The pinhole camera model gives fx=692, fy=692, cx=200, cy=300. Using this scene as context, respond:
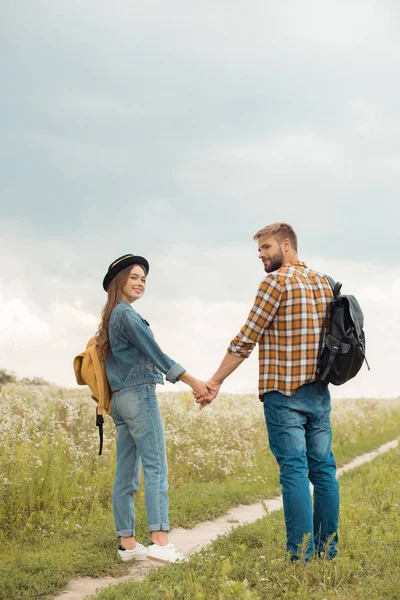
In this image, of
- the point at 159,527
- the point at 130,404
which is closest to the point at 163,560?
the point at 159,527

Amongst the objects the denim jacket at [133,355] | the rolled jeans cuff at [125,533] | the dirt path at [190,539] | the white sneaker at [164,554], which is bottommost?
the dirt path at [190,539]

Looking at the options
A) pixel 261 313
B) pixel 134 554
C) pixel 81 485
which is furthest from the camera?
pixel 81 485

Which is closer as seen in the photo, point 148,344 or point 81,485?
point 148,344

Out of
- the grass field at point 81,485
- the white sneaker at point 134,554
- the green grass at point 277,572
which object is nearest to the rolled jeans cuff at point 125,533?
the white sneaker at point 134,554

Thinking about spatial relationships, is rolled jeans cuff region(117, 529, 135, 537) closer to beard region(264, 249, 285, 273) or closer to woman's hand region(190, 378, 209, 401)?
woman's hand region(190, 378, 209, 401)

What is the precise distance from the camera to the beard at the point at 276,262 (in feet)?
19.2

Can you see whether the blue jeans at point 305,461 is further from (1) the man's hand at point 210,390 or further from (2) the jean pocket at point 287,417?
(1) the man's hand at point 210,390

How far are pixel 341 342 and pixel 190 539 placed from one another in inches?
128

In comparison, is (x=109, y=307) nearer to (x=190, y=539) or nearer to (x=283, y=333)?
(x=283, y=333)

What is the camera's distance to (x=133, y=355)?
623 centimetres

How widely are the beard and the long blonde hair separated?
1.32m

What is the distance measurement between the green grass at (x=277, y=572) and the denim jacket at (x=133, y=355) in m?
1.61

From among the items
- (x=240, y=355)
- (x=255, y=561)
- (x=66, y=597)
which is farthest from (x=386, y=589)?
(x=66, y=597)

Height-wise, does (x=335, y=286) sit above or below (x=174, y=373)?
above
